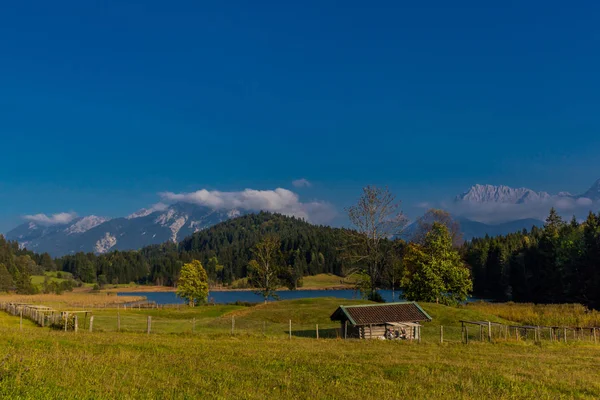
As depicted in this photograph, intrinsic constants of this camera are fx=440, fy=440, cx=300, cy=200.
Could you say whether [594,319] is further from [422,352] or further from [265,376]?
[265,376]

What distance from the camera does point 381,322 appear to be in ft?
129

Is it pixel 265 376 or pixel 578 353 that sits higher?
pixel 265 376

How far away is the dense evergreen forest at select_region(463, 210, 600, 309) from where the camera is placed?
9125cm

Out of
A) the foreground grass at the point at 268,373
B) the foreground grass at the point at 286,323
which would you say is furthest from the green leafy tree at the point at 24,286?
the foreground grass at the point at 268,373

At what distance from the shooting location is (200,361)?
20.2 metres

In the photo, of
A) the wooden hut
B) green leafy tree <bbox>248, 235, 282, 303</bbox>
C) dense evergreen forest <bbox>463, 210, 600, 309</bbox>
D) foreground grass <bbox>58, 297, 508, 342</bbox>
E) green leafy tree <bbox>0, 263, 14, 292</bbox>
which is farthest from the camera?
green leafy tree <bbox>0, 263, 14, 292</bbox>

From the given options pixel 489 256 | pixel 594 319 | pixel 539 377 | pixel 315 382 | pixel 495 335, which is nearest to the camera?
pixel 315 382

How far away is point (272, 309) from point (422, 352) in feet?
124

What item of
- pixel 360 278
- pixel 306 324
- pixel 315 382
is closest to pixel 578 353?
pixel 315 382

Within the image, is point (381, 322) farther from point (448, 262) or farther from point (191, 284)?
point (191, 284)

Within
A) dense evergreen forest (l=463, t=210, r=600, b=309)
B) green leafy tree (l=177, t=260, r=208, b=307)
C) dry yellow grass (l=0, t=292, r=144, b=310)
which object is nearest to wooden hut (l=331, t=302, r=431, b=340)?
dry yellow grass (l=0, t=292, r=144, b=310)

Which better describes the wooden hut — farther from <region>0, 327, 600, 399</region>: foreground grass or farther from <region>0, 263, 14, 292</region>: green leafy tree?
<region>0, 263, 14, 292</region>: green leafy tree

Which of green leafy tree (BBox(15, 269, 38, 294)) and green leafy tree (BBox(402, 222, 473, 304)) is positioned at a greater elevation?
green leafy tree (BBox(402, 222, 473, 304))

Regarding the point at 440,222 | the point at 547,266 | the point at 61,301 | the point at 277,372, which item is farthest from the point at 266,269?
the point at 277,372
